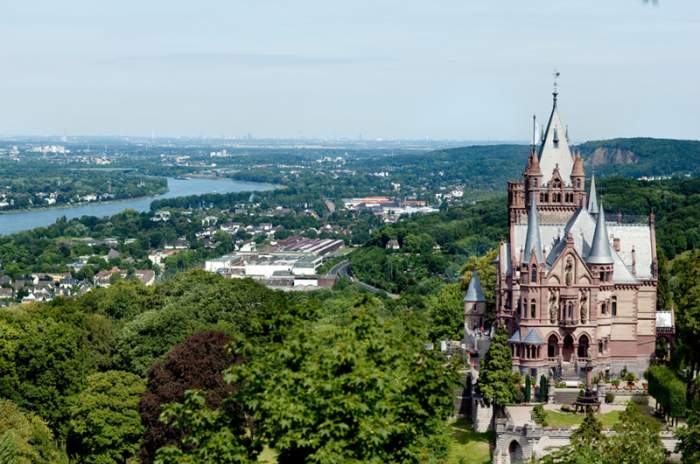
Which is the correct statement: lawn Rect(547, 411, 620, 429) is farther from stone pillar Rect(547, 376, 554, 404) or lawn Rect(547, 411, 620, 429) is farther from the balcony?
the balcony

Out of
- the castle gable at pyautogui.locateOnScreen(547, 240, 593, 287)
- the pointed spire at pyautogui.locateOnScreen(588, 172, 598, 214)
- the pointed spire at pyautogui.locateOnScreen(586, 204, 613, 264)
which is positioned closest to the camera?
the castle gable at pyautogui.locateOnScreen(547, 240, 593, 287)

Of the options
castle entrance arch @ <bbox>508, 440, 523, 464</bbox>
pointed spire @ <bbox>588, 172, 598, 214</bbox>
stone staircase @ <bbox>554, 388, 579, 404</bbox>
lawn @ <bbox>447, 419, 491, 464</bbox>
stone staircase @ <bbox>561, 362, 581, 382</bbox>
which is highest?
pointed spire @ <bbox>588, 172, 598, 214</bbox>

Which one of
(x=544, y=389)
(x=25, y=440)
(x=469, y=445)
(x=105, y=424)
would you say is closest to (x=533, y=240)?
(x=544, y=389)

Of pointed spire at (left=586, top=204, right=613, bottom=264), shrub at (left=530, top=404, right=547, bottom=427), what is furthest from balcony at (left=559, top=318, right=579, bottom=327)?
shrub at (left=530, top=404, right=547, bottom=427)

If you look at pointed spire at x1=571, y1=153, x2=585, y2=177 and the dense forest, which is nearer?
the dense forest

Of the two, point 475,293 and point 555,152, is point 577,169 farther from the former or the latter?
point 475,293

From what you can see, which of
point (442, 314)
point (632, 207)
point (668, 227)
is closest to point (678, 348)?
point (442, 314)
